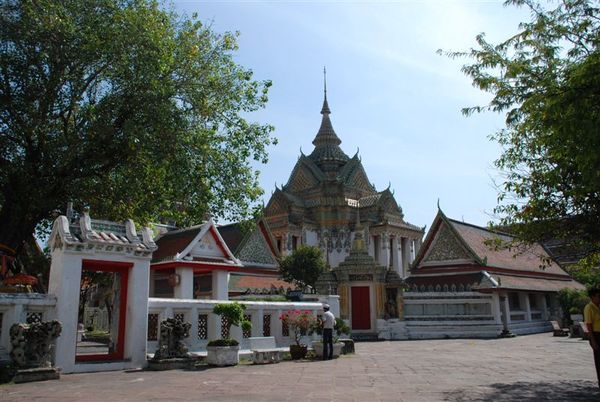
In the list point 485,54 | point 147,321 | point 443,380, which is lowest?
point 443,380

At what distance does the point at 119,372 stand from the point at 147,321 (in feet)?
4.81

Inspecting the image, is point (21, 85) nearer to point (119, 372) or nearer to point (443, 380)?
point (119, 372)

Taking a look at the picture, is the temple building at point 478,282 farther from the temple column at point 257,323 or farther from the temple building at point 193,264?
the temple column at point 257,323

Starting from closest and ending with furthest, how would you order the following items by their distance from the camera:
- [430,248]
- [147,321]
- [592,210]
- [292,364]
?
[592,210] → [147,321] → [292,364] → [430,248]

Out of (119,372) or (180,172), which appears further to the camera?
(180,172)

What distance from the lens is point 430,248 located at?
32.5 m

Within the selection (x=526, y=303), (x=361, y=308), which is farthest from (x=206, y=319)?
(x=526, y=303)

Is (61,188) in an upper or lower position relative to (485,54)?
lower

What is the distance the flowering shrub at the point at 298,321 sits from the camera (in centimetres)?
1569

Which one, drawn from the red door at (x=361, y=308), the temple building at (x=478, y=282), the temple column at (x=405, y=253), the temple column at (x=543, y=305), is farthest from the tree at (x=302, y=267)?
the temple column at (x=405, y=253)

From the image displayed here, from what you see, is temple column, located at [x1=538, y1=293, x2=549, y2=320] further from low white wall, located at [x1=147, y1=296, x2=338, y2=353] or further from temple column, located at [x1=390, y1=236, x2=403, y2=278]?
low white wall, located at [x1=147, y1=296, x2=338, y2=353]

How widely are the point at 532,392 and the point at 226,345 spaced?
7.11m

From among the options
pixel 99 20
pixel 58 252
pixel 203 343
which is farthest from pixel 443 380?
pixel 99 20

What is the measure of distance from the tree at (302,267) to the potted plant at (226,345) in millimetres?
17864
